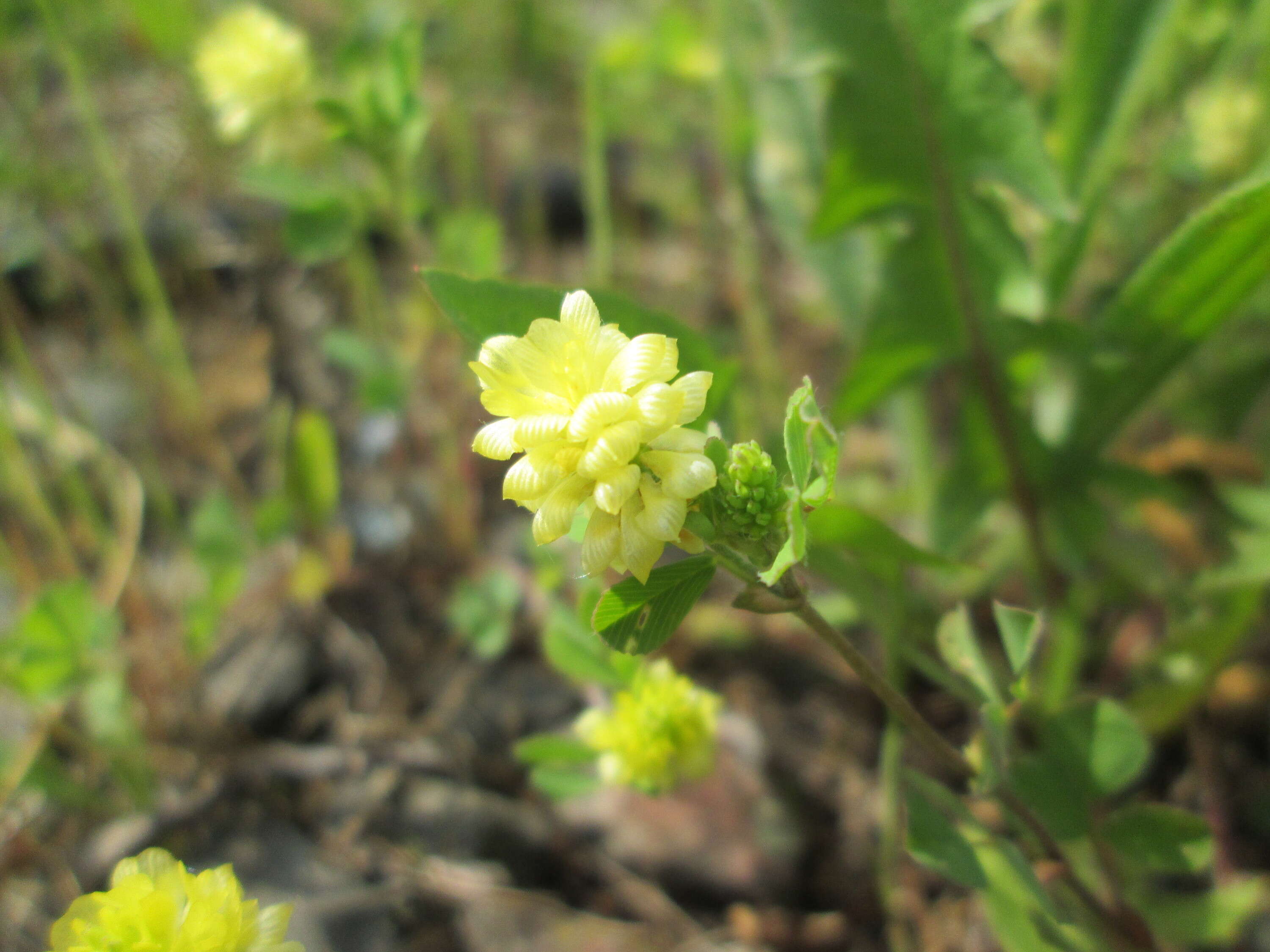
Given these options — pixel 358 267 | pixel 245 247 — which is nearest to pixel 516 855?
pixel 358 267

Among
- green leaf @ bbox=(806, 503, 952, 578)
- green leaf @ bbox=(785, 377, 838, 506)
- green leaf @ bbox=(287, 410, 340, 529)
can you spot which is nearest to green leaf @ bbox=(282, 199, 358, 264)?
green leaf @ bbox=(287, 410, 340, 529)

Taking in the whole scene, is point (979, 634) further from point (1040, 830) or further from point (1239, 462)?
point (1040, 830)

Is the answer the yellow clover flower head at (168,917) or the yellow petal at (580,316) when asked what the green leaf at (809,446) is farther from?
the yellow clover flower head at (168,917)

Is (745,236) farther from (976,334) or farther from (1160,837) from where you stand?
(1160,837)

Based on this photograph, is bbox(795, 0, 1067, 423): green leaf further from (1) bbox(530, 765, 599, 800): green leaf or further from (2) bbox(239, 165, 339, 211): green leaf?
(2) bbox(239, 165, 339, 211): green leaf

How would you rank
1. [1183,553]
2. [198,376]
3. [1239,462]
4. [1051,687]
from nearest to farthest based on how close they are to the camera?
1. [1051,687]
2. [1239,462]
3. [1183,553]
4. [198,376]

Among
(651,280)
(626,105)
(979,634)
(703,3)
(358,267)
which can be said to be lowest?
(979,634)

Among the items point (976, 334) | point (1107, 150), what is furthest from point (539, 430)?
point (1107, 150)
